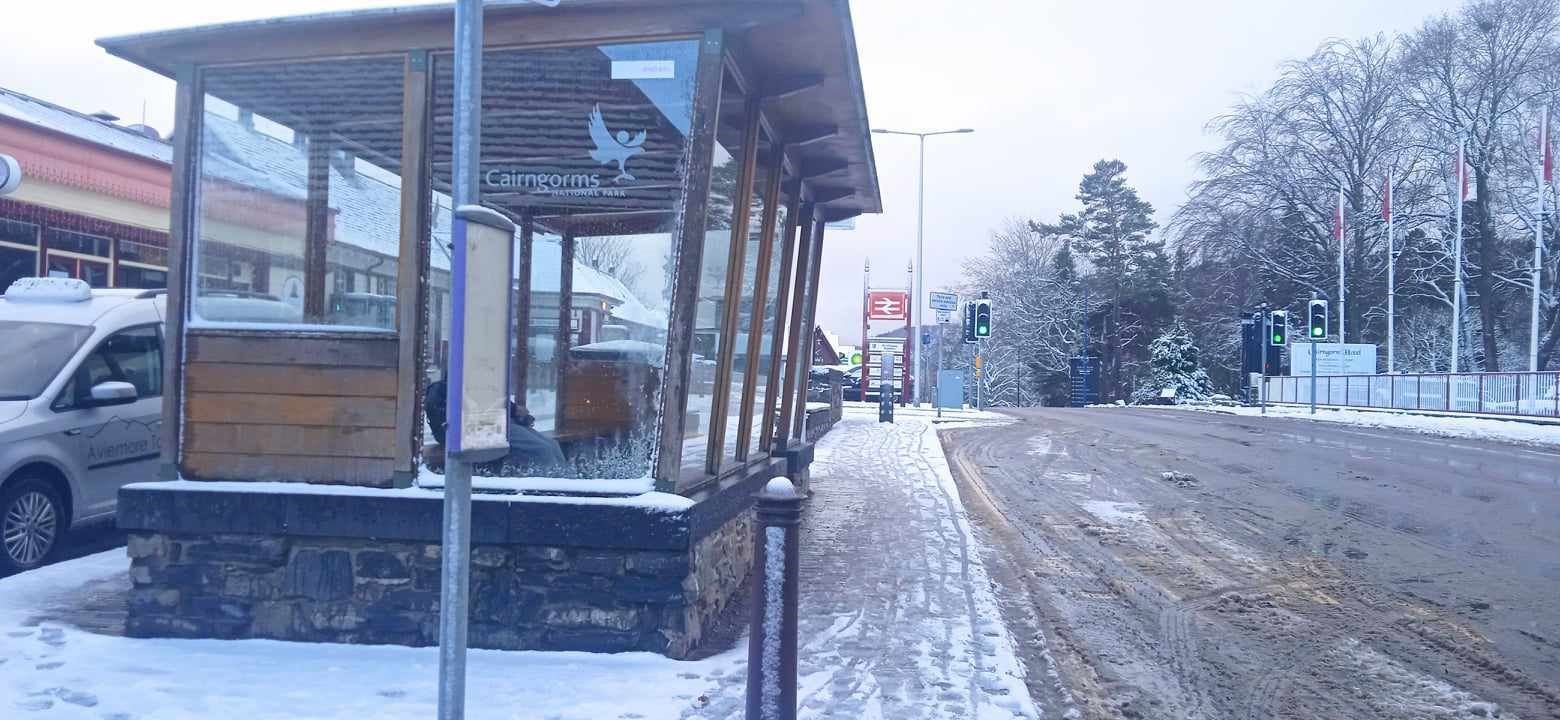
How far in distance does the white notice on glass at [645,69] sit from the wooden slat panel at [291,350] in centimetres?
186

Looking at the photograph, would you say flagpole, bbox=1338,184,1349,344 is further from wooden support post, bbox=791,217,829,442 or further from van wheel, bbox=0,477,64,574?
van wheel, bbox=0,477,64,574

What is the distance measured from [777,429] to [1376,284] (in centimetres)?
4500

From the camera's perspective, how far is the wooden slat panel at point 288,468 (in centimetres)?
598

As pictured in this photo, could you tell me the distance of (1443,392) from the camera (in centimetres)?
3312

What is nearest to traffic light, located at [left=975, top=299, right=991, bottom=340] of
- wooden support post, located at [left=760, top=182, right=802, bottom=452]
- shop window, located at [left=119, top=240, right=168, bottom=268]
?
shop window, located at [left=119, top=240, right=168, bottom=268]

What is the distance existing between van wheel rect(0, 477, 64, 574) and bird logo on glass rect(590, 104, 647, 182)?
4698mm

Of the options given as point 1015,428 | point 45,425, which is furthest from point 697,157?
point 1015,428

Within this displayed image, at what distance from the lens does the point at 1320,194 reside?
4597 centimetres

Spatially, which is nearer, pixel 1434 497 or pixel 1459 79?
pixel 1434 497

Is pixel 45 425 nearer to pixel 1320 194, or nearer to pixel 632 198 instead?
pixel 632 198

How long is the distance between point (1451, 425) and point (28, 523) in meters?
28.4

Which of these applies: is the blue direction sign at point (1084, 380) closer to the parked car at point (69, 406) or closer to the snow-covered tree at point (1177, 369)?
the snow-covered tree at point (1177, 369)

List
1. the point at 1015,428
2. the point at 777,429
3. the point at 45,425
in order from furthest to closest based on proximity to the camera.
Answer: the point at 1015,428
the point at 777,429
the point at 45,425

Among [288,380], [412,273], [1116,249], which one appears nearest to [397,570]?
[288,380]
